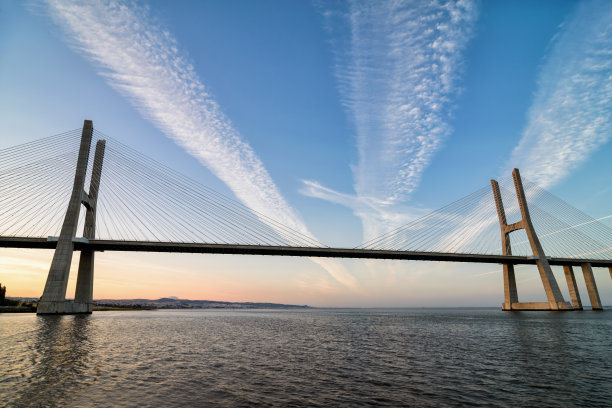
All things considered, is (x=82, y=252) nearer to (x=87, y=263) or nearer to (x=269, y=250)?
(x=87, y=263)

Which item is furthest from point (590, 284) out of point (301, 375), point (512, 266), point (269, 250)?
point (301, 375)

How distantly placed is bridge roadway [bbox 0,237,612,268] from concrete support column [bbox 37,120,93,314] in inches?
59.2

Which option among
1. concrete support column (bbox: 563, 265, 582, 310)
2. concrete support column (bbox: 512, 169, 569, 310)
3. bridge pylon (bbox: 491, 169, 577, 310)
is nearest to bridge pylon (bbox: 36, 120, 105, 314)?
bridge pylon (bbox: 491, 169, 577, 310)

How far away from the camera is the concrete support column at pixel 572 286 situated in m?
73.2

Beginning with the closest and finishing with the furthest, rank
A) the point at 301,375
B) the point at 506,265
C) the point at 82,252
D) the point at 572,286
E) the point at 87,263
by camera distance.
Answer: the point at 301,375, the point at 87,263, the point at 82,252, the point at 506,265, the point at 572,286

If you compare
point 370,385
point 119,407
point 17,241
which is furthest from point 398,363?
point 17,241

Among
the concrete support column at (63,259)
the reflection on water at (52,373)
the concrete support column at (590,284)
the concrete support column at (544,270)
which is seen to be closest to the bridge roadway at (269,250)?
the concrete support column at (63,259)

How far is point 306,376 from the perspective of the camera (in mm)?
12242

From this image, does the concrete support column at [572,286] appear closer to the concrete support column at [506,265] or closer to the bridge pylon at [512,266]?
the bridge pylon at [512,266]

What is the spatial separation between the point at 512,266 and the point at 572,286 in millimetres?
16882

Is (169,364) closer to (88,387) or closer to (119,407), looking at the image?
(88,387)

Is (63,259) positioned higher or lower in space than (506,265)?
lower

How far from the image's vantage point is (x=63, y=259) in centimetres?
4584

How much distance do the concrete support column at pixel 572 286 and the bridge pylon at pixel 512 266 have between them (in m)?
8.54
